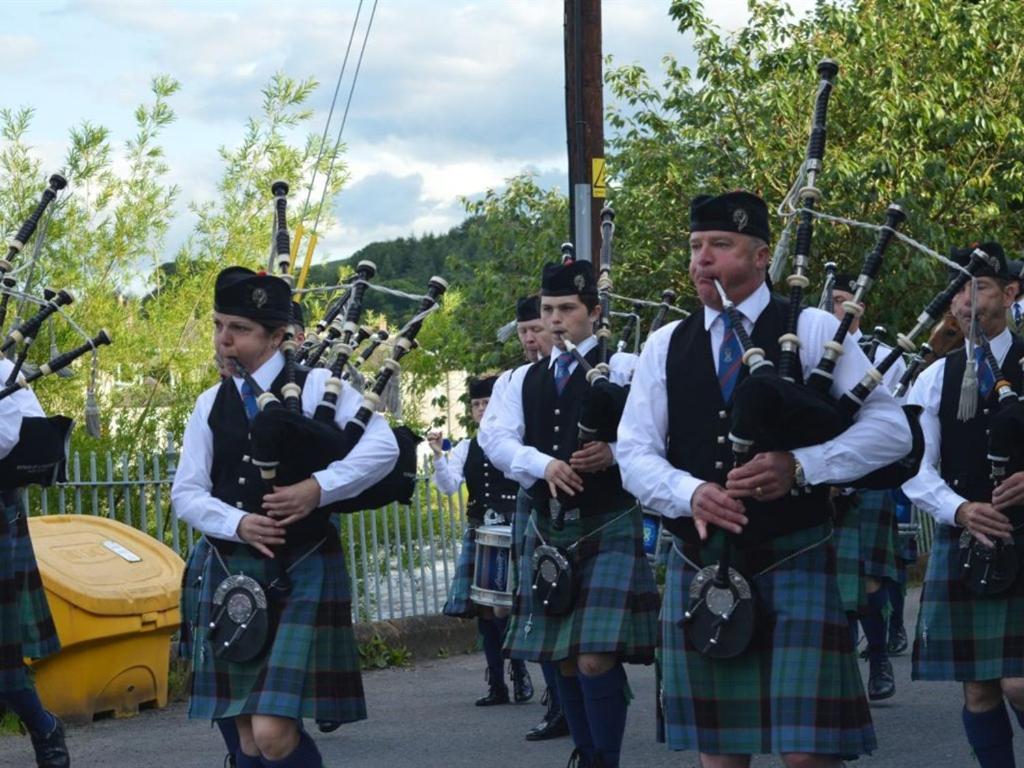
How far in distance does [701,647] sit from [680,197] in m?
9.97

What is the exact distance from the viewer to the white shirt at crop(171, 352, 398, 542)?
4.68 metres

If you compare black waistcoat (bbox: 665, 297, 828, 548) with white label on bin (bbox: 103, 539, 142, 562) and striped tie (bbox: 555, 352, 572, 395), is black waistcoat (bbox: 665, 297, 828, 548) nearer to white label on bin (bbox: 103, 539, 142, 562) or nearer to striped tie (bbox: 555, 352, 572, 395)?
striped tie (bbox: 555, 352, 572, 395)

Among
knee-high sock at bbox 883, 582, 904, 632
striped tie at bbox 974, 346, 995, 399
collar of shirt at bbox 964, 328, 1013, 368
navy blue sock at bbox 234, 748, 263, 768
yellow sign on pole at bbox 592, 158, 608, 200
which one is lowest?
knee-high sock at bbox 883, 582, 904, 632

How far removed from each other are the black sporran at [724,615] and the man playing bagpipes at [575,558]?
1660 millimetres

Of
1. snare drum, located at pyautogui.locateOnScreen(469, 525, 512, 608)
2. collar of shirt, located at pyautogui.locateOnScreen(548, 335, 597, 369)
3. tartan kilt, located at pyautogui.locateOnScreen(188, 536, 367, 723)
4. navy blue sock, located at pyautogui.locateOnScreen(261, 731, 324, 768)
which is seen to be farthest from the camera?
snare drum, located at pyautogui.locateOnScreen(469, 525, 512, 608)

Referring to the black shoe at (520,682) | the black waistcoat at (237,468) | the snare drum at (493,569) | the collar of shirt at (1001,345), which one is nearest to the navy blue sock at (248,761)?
the black waistcoat at (237,468)

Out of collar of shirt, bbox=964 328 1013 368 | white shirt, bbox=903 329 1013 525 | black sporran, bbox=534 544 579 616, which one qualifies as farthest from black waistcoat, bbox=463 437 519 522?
collar of shirt, bbox=964 328 1013 368

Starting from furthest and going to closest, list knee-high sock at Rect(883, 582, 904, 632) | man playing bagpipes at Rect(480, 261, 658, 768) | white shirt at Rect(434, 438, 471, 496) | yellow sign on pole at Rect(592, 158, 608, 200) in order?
1. yellow sign on pole at Rect(592, 158, 608, 200)
2. white shirt at Rect(434, 438, 471, 496)
3. knee-high sock at Rect(883, 582, 904, 632)
4. man playing bagpipes at Rect(480, 261, 658, 768)

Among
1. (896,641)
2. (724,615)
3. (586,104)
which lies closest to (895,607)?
(896,641)

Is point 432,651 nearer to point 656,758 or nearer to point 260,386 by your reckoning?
point 656,758

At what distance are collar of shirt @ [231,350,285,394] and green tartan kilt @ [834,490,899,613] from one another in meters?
3.29

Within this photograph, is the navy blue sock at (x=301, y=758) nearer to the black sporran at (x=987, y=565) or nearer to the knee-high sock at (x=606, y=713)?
the knee-high sock at (x=606, y=713)

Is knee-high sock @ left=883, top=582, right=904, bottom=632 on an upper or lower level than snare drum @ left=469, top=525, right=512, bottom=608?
lower

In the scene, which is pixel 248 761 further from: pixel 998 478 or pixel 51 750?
pixel 998 478
